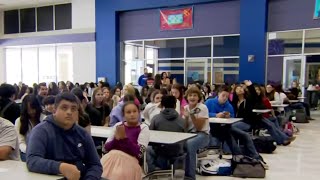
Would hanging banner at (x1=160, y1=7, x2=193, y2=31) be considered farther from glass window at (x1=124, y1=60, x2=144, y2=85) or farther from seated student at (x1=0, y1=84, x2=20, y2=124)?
seated student at (x1=0, y1=84, x2=20, y2=124)

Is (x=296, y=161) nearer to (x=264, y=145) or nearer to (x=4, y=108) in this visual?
(x=264, y=145)

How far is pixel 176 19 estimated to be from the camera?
1267 centimetres

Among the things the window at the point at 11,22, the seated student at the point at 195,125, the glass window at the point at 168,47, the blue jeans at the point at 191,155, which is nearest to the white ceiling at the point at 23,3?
the window at the point at 11,22

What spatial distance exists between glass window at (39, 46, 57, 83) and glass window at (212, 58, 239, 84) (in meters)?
8.13

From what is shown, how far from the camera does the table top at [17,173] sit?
2.04 meters

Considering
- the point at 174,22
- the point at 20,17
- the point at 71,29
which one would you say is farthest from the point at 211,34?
the point at 20,17

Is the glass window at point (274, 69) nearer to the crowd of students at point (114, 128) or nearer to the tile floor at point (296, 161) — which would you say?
the tile floor at point (296, 161)

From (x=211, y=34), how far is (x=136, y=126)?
30.1 feet

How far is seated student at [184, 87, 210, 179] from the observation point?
175 inches

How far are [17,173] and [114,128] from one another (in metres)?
1.37

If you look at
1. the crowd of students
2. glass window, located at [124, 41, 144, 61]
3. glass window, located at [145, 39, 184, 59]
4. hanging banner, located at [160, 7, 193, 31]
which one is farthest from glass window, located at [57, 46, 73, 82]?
the crowd of students

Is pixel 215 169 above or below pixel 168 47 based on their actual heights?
below

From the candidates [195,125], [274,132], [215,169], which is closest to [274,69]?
[274,132]

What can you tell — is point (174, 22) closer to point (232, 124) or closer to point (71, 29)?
point (71, 29)
